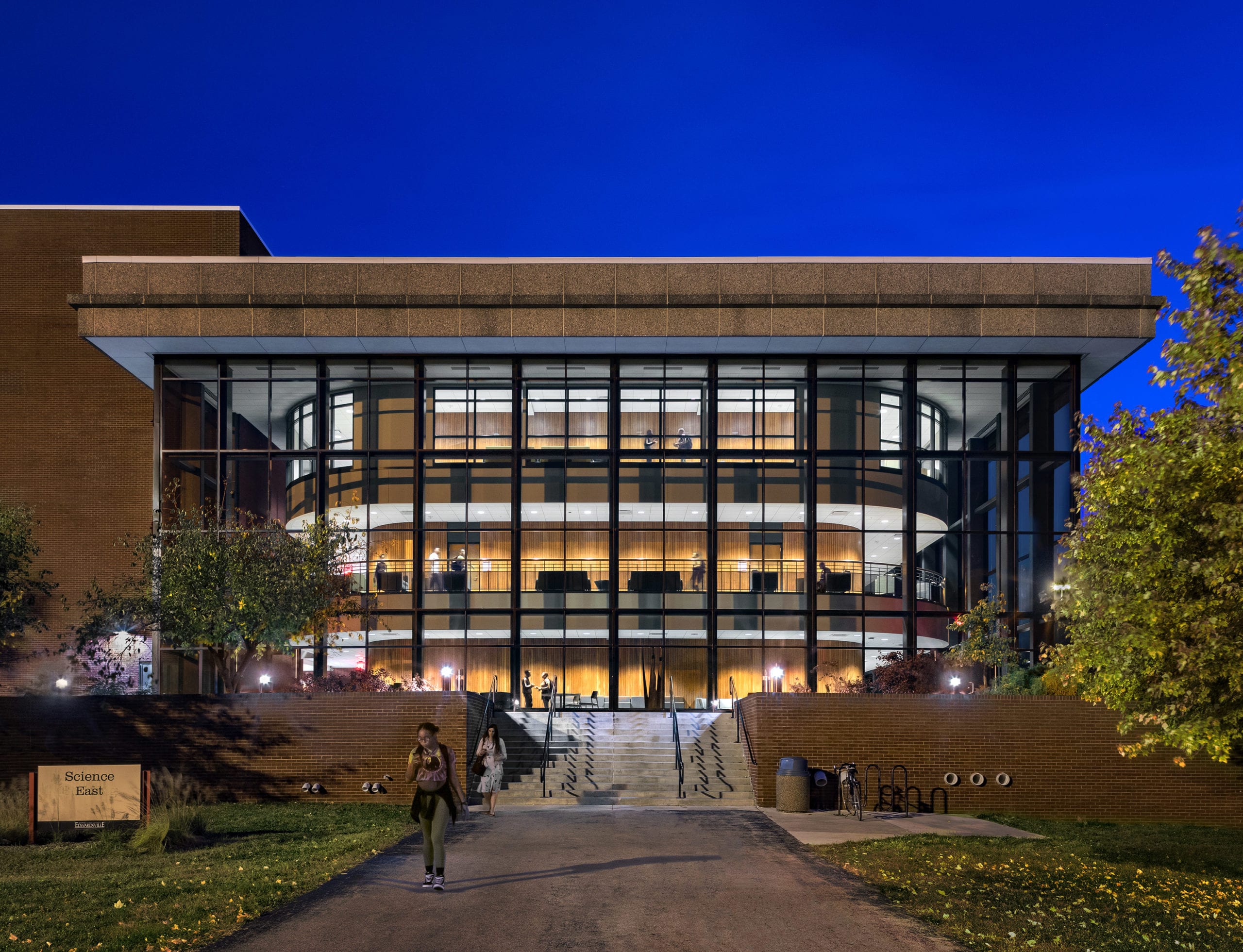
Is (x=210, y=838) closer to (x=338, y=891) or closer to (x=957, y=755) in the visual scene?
(x=338, y=891)

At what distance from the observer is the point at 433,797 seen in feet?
38.8

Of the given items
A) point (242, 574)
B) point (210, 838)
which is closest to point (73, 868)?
point (210, 838)

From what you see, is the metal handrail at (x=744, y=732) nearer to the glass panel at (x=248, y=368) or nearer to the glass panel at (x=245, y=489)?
the glass panel at (x=245, y=489)

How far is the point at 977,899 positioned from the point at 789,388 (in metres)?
24.1

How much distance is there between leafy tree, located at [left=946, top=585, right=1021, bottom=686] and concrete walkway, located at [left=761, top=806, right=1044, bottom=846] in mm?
8276

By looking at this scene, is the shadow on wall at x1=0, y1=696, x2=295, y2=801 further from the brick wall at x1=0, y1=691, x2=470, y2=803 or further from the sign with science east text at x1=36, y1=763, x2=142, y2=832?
the sign with science east text at x1=36, y1=763, x2=142, y2=832

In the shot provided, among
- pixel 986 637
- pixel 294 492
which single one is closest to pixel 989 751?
pixel 986 637

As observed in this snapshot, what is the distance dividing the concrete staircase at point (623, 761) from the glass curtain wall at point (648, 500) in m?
5.43

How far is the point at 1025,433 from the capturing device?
3481 cm

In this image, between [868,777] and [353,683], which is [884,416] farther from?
[353,683]

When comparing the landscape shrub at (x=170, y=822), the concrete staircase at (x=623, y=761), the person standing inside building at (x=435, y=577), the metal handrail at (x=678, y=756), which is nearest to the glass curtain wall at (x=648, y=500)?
the person standing inside building at (x=435, y=577)

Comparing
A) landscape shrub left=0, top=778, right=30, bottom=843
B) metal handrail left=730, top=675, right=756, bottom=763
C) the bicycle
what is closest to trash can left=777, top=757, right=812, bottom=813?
the bicycle

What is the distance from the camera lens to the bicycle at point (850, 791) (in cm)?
2006

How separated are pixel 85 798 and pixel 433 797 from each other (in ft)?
22.6
